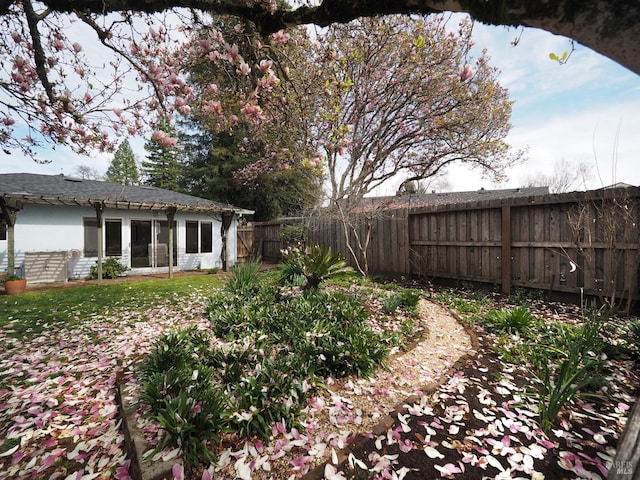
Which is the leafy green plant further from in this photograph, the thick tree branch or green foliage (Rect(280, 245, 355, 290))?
green foliage (Rect(280, 245, 355, 290))

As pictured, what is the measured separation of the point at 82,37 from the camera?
3.70 meters

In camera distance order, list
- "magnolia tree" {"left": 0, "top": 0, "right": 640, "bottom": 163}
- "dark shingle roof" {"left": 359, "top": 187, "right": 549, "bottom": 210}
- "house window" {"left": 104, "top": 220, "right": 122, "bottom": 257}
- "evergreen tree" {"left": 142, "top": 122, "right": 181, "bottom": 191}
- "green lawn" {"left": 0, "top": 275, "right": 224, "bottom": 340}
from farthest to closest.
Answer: "evergreen tree" {"left": 142, "top": 122, "right": 181, "bottom": 191} → "dark shingle roof" {"left": 359, "top": 187, "right": 549, "bottom": 210} → "house window" {"left": 104, "top": 220, "right": 122, "bottom": 257} → "green lawn" {"left": 0, "top": 275, "right": 224, "bottom": 340} → "magnolia tree" {"left": 0, "top": 0, "right": 640, "bottom": 163}

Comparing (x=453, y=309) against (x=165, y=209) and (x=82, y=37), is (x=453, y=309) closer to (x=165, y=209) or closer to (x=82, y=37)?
(x=82, y=37)

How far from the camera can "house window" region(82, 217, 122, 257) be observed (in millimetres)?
9336

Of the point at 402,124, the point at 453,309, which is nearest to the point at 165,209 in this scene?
the point at 402,124

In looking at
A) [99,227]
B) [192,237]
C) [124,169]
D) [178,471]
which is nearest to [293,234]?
[192,237]

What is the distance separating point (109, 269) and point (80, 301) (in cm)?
371

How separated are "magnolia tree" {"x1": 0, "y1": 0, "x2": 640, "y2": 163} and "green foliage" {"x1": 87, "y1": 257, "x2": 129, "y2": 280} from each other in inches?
230

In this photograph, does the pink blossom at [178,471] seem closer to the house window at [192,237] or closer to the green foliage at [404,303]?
the green foliage at [404,303]

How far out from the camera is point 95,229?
9602mm

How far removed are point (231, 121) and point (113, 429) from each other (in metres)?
3.27

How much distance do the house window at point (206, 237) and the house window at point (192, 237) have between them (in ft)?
0.70

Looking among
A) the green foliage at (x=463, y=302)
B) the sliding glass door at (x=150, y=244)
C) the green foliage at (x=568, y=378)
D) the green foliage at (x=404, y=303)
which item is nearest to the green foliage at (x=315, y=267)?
the green foliage at (x=404, y=303)

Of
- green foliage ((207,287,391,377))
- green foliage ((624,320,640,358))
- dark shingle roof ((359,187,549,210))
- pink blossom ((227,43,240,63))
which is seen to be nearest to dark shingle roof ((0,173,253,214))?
green foliage ((207,287,391,377))
